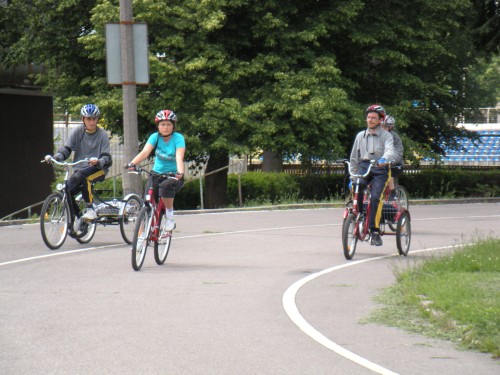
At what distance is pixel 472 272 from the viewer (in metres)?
11.7

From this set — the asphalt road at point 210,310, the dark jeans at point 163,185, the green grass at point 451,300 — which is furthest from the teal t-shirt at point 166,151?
the green grass at point 451,300

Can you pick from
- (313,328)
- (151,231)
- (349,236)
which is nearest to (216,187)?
(349,236)

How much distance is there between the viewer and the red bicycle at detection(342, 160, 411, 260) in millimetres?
13734

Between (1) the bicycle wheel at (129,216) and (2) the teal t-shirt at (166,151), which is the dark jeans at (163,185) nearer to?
(2) the teal t-shirt at (166,151)

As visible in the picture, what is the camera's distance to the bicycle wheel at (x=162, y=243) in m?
13.0

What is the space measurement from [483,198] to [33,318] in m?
23.2

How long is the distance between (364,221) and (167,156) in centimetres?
279

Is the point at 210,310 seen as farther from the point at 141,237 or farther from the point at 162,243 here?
the point at 162,243

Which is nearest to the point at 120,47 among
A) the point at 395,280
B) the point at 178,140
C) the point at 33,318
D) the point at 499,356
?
the point at 178,140

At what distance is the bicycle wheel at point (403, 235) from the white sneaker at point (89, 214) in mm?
4276

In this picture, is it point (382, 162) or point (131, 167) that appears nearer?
point (131, 167)

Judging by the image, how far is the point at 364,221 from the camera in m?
14.1

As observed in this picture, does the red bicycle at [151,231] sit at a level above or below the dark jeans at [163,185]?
below

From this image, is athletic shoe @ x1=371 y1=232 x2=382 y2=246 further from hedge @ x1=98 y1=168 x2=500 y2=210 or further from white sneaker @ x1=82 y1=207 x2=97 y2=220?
hedge @ x1=98 y1=168 x2=500 y2=210
